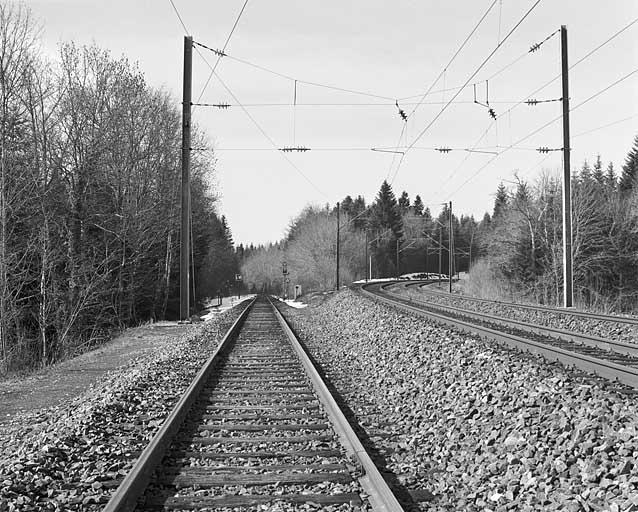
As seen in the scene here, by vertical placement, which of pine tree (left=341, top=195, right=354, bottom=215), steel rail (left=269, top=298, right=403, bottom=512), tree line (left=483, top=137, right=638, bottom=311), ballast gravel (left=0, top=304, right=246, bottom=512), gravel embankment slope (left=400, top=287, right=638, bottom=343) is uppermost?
pine tree (left=341, top=195, right=354, bottom=215)

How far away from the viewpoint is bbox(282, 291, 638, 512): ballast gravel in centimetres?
513

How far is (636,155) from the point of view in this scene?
8294cm

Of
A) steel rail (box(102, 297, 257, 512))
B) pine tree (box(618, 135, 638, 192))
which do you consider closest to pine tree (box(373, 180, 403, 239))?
pine tree (box(618, 135, 638, 192))

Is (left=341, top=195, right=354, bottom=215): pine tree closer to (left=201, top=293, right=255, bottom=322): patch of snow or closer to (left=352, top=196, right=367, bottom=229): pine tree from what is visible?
(left=352, top=196, right=367, bottom=229): pine tree

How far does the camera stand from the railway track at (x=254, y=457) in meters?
5.42

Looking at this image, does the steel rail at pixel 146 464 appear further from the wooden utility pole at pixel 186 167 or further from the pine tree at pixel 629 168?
the pine tree at pixel 629 168

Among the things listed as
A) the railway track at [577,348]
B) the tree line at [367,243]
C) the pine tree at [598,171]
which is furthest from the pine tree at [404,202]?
the railway track at [577,348]

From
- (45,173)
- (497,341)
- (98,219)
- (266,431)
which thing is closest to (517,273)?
(98,219)

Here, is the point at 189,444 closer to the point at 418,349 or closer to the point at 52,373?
the point at 418,349

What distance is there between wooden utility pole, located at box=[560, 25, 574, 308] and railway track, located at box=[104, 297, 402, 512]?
56.3ft

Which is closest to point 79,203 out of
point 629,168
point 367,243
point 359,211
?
point 367,243

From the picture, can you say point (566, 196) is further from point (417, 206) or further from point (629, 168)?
point (417, 206)

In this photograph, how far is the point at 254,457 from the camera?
265 inches

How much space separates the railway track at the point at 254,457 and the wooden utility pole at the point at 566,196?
17.2 meters
